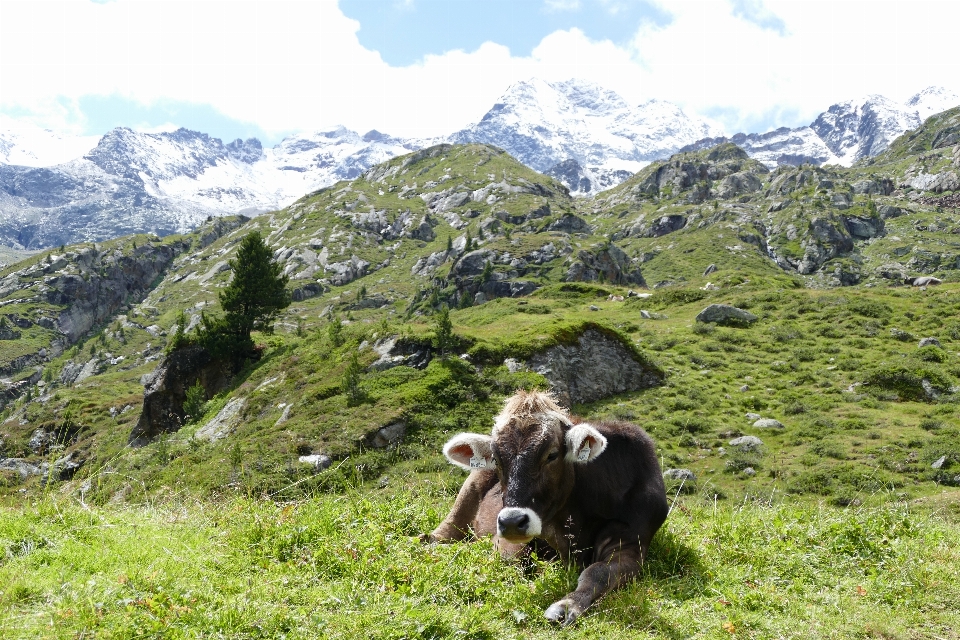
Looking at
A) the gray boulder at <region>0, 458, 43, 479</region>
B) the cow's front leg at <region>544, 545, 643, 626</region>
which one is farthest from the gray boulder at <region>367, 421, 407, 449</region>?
the cow's front leg at <region>544, 545, 643, 626</region>

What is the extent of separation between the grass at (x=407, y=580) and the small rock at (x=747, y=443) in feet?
45.2

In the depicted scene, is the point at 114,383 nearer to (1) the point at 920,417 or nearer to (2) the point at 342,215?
(2) the point at 342,215

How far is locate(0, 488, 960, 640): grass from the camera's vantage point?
442cm

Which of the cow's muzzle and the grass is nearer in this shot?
the grass

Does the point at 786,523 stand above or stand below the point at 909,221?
below

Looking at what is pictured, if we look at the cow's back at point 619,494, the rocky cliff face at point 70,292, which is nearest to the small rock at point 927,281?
the cow's back at point 619,494

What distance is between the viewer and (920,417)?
22.5 meters

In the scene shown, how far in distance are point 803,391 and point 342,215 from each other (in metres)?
172

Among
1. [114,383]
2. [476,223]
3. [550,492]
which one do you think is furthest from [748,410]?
[476,223]

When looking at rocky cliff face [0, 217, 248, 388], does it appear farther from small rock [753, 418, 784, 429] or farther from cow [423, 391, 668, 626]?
cow [423, 391, 668, 626]

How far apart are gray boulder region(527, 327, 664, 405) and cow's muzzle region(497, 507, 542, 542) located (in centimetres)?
2078

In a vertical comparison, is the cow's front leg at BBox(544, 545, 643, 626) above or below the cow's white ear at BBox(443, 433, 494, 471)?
below

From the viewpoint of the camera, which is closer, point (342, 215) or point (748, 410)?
point (748, 410)

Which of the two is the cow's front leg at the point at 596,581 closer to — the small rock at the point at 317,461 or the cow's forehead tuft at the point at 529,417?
the cow's forehead tuft at the point at 529,417
